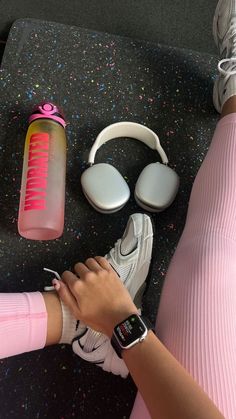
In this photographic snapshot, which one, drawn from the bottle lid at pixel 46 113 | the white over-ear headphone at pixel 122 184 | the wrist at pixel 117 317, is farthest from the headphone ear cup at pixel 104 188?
the wrist at pixel 117 317

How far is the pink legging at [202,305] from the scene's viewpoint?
0.66m

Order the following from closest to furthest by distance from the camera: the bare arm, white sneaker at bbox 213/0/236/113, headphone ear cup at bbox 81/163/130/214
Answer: the bare arm → headphone ear cup at bbox 81/163/130/214 → white sneaker at bbox 213/0/236/113

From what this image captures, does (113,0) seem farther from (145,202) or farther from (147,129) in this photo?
(145,202)

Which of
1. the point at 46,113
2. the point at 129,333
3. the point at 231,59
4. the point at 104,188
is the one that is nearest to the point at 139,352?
the point at 129,333

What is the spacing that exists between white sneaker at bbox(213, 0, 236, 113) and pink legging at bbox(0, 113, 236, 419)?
0.77ft

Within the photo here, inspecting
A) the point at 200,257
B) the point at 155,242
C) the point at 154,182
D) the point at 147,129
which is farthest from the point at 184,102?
the point at 200,257

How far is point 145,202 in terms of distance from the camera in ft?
3.09

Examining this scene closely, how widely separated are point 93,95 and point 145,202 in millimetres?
307

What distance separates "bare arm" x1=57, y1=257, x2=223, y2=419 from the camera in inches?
22.6

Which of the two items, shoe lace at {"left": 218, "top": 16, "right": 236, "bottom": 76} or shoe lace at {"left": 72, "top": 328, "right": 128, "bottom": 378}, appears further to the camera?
shoe lace at {"left": 218, "top": 16, "right": 236, "bottom": 76}

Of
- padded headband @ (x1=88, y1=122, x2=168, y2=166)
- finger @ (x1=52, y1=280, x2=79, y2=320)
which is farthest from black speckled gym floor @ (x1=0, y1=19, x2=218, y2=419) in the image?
finger @ (x1=52, y1=280, x2=79, y2=320)

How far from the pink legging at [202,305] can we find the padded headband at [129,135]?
0.19 m

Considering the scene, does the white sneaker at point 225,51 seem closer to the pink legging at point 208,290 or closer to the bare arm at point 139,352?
the pink legging at point 208,290

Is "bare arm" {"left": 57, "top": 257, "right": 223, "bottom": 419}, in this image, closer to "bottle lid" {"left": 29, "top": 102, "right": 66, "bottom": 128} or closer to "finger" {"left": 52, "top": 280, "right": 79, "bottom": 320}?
"finger" {"left": 52, "top": 280, "right": 79, "bottom": 320}
